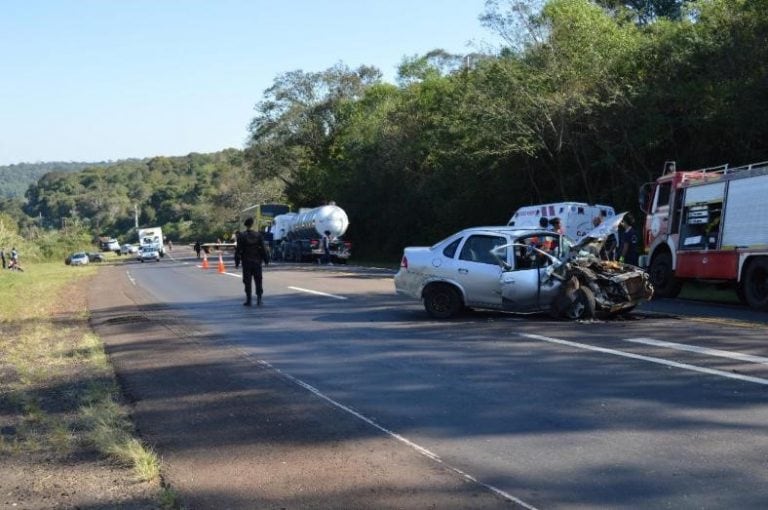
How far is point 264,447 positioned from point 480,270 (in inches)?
317

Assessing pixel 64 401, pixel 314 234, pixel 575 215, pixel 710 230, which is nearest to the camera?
pixel 64 401

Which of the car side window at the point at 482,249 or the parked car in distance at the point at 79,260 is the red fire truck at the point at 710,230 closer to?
the car side window at the point at 482,249

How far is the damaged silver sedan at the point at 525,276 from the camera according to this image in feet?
45.0

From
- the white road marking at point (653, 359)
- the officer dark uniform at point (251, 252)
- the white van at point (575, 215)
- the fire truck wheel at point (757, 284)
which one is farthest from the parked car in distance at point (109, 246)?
the white road marking at point (653, 359)

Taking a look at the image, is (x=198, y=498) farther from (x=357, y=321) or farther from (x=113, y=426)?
(x=357, y=321)

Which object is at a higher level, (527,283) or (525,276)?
(525,276)

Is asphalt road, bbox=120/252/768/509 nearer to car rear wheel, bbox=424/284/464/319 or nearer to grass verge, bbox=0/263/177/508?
car rear wheel, bbox=424/284/464/319

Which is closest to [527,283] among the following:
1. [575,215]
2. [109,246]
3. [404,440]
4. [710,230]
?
[710,230]

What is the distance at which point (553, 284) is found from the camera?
45.5ft

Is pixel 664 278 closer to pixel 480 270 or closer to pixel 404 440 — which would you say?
pixel 480 270

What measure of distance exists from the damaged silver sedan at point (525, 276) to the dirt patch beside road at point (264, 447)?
4.66m

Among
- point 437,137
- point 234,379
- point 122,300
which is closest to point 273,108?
point 437,137

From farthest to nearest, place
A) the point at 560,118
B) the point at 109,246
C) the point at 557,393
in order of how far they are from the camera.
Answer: the point at 109,246 < the point at 560,118 < the point at 557,393

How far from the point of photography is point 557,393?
8.30 meters
